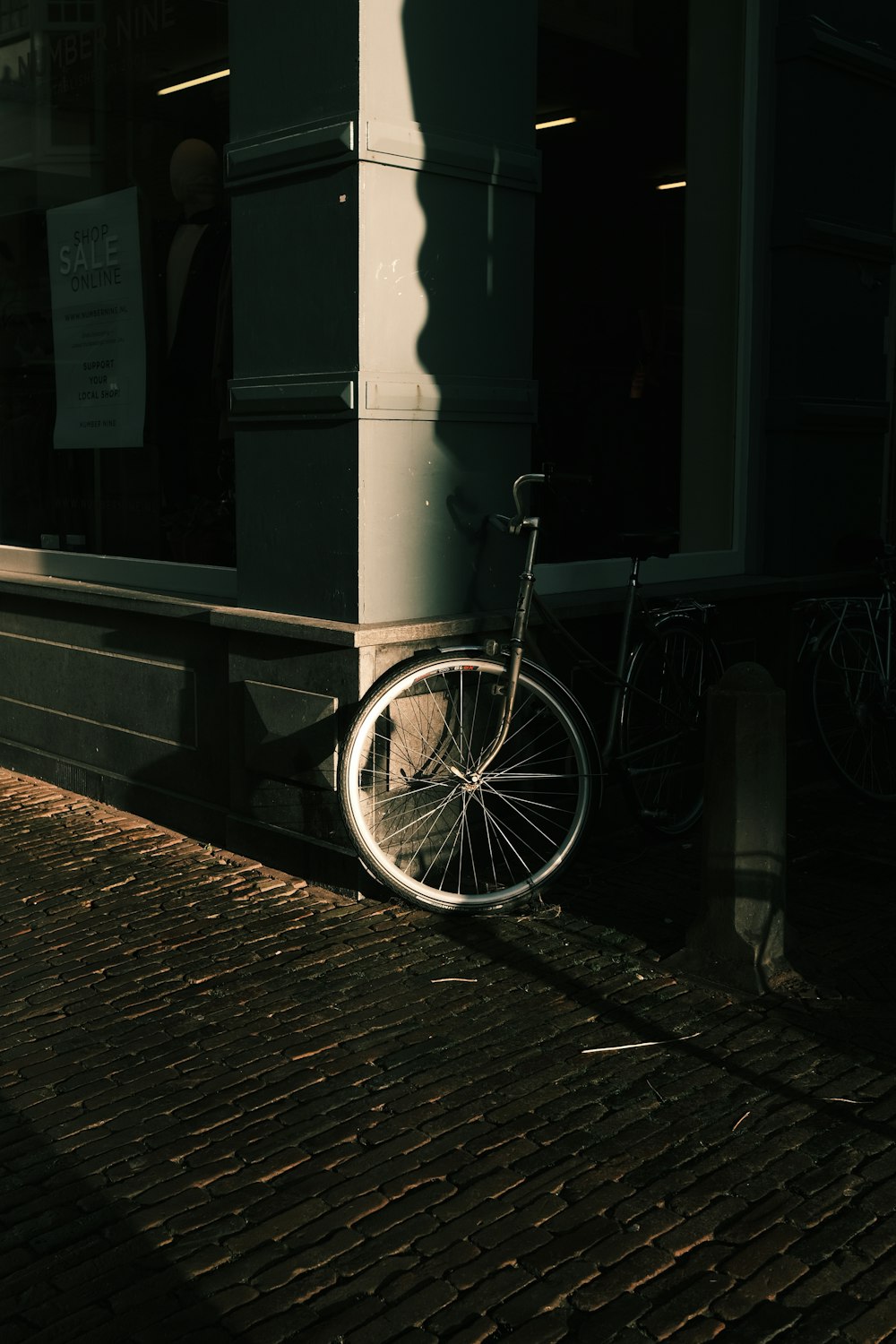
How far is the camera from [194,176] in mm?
6320

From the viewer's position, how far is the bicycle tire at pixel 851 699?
6250 mm

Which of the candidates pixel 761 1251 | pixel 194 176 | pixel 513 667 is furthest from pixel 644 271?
pixel 761 1251

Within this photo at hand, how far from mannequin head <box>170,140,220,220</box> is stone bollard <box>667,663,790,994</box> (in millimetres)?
3385

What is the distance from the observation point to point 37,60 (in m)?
7.27

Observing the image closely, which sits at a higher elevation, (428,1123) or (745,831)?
(745,831)

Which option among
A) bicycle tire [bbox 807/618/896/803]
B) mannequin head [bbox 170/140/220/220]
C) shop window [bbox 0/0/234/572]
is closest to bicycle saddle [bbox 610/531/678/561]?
bicycle tire [bbox 807/618/896/803]

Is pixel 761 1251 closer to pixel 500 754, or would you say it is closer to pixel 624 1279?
pixel 624 1279

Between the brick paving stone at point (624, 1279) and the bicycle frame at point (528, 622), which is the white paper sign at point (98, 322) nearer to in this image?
the bicycle frame at point (528, 622)

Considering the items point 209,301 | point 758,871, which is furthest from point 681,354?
point 758,871

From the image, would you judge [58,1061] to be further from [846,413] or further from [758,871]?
[846,413]

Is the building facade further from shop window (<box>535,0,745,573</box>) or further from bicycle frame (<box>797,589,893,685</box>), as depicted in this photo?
bicycle frame (<box>797,589,893,685</box>)

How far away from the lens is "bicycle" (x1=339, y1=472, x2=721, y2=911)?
486 cm

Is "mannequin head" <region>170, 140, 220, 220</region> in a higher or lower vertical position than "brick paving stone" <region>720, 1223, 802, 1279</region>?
higher

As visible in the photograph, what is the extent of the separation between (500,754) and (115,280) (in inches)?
124
